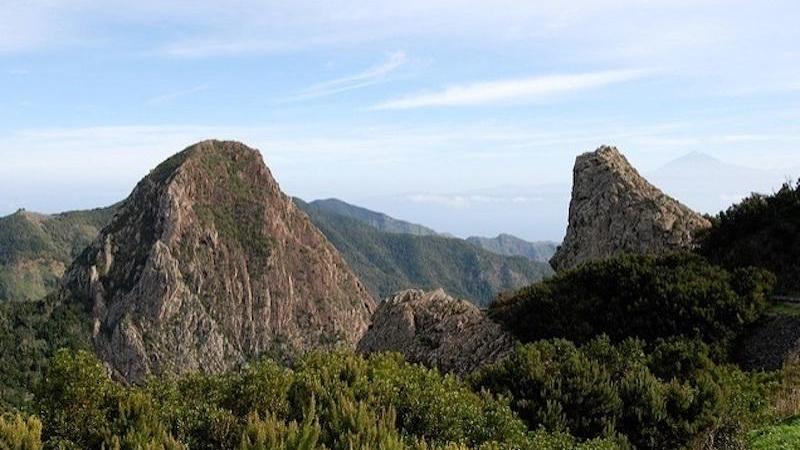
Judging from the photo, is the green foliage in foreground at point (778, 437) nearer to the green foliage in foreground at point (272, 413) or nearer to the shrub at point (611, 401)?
the shrub at point (611, 401)

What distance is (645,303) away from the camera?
24703mm

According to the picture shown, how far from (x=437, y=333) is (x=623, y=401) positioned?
41.9 ft

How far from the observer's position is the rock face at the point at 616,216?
3297cm

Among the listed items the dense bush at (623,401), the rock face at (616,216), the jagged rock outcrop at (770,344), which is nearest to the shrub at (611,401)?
the dense bush at (623,401)

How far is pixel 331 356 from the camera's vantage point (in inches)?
605

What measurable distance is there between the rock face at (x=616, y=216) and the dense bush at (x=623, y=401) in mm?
16458

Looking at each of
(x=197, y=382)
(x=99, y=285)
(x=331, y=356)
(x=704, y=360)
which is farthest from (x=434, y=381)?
(x=99, y=285)

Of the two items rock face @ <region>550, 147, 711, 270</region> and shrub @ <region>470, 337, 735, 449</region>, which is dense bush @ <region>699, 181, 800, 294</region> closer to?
rock face @ <region>550, 147, 711, 270</region>

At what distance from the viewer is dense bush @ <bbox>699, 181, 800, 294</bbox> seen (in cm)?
2647

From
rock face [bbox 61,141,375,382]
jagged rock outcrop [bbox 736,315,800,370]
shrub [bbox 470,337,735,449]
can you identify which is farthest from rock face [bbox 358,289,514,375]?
rock face [bbox 61,141,375,382]

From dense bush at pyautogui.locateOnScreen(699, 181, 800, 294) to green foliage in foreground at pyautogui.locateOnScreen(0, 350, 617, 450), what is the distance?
57.8ft

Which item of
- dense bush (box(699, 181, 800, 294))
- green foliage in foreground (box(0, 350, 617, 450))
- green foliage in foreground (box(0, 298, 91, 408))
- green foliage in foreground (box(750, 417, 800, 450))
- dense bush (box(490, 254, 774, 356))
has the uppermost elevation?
dense bush (box(699, 181, 800, 294))

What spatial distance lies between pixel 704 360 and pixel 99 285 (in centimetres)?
18615

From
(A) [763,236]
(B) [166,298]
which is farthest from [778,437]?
(B) [166,298]
